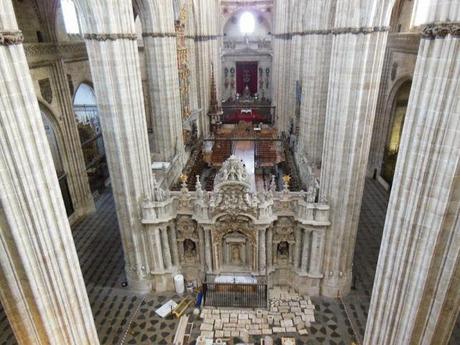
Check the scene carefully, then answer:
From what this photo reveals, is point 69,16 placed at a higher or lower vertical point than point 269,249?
higher

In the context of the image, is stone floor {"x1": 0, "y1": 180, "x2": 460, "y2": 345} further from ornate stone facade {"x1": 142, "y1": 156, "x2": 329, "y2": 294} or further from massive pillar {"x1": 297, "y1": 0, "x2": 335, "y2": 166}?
massive pillar {"x1": 297, "y1": 0, "x2": 335, "y2": 166}

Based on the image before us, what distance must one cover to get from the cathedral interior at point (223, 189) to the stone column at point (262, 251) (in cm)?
6

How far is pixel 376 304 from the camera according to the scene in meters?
8.26

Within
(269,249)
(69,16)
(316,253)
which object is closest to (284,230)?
(269,249)

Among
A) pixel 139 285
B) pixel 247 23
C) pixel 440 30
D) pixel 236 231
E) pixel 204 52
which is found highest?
A: pixel 247 23

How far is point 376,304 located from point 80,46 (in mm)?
18552

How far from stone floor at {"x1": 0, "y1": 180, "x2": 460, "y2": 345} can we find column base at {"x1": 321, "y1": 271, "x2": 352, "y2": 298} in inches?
11.1

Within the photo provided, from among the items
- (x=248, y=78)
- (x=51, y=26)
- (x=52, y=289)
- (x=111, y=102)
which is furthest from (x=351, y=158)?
(x=248, y=78)

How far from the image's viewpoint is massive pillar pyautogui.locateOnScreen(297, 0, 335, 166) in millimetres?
14375

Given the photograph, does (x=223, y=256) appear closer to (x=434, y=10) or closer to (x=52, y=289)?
(x=52, y=289)

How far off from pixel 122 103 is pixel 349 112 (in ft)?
23.1

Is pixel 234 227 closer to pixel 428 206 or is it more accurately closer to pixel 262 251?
→ pixel 262 251

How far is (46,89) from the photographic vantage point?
629 inches

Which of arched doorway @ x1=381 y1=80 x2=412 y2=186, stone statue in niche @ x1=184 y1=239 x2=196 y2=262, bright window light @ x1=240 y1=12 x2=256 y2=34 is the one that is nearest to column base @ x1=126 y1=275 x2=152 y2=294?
stone statue in niche @ x1=184 y1=239 x2=196 y2=262
